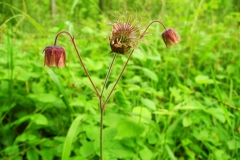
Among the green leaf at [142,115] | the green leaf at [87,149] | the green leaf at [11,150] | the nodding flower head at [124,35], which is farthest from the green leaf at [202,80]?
the green leaf at [11,150]

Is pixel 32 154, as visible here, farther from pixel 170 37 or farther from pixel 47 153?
pixel 170 37

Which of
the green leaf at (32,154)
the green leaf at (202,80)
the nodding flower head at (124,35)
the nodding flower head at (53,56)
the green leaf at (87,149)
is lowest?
the green leaf at (32,154)

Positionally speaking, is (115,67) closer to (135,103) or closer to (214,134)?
(135,103)

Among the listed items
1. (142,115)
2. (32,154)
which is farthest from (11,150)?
(142,115)

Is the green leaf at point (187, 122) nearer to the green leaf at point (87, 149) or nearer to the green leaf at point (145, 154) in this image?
the green leaf at point (145, 154)

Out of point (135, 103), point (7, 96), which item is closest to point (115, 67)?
point (135, 103)

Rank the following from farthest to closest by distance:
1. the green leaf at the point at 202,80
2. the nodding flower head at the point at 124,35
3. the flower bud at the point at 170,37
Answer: the green leaf at the point at 202,80, the flower bud at the point at 170,37, the nodding flower head at the point at 124,35

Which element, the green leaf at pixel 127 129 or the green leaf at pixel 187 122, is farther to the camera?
the green leaf at pixel 187 122
